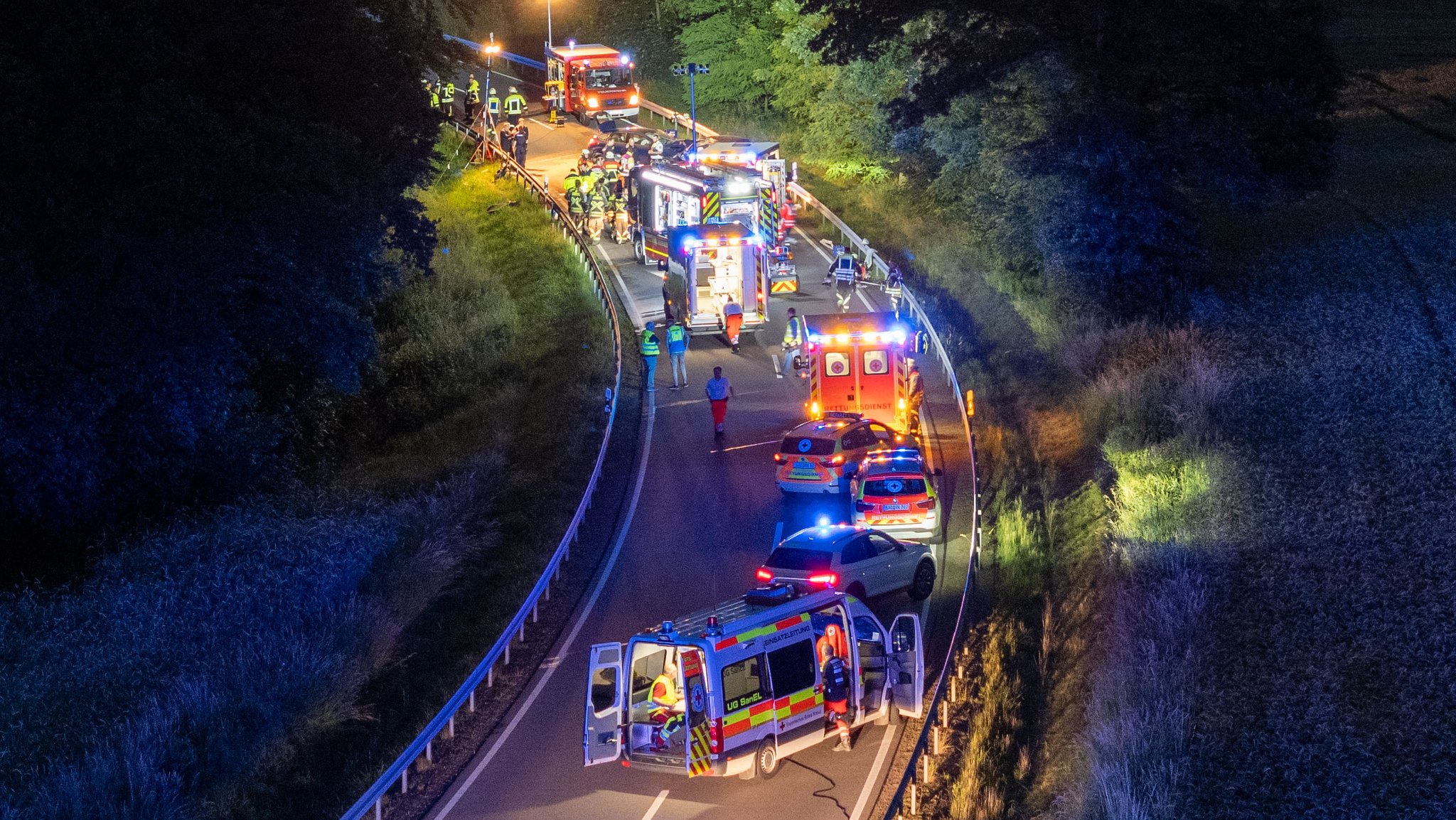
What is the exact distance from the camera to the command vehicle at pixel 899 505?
22469 millimetres

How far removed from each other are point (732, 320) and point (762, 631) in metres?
20.3

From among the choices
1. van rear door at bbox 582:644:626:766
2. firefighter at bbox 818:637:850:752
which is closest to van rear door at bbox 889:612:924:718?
firefighter at bbox 818:637:850:752

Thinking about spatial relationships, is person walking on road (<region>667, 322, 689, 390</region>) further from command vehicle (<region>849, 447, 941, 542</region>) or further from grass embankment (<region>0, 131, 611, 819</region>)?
command vehicle (<region>849, 447, 941, 542</region>)

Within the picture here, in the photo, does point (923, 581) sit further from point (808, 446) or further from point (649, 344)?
point (649, 344)

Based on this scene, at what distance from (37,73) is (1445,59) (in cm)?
5809

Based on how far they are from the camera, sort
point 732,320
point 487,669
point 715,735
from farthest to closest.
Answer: point 732,320, point 487,669, point 715,735

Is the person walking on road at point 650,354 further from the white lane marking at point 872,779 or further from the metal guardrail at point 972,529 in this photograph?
the white lane marking at point 872,779

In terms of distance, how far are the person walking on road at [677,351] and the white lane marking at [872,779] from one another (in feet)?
51.6

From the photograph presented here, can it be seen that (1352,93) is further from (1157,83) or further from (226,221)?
(226,221)

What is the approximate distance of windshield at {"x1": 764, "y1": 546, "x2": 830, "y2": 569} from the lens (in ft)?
63.7

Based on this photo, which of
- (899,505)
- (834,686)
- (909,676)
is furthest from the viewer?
(899,505)

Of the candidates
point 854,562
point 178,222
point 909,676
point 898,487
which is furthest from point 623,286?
point 909,676

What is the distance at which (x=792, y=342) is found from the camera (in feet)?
108

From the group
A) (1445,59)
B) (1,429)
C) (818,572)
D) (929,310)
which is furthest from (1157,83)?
(1445,59)
